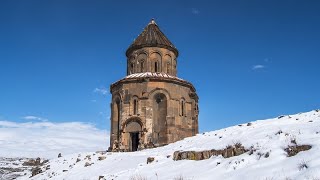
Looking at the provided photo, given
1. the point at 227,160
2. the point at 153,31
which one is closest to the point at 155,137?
the point at 153,31

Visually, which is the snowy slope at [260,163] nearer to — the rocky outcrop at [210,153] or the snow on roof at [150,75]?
the rocky outcrop at [210,153]

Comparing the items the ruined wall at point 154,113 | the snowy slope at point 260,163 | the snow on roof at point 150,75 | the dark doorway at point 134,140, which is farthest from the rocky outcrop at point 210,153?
the snow on roof at point 150,75

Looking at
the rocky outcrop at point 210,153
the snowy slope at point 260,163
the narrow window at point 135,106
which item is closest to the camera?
the snowy slope at point 260,163

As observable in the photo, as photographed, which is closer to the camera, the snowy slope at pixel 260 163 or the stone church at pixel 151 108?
the snowy slope at pixel 260 163

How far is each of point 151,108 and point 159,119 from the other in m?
0.91

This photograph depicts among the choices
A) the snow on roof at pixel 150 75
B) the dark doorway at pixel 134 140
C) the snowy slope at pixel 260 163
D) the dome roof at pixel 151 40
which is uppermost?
the dome roof at pixel 151 40

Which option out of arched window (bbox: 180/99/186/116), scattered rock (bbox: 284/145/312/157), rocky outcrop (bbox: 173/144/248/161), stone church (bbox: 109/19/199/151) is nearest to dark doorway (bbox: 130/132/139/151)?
stone church (bbox: 109/19/199/151)

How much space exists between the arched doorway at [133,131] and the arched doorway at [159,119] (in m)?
1.06

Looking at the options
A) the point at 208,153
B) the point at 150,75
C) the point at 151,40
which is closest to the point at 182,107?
the point at 150,75

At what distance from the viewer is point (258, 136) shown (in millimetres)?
11820

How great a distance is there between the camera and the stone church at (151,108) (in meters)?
24.0

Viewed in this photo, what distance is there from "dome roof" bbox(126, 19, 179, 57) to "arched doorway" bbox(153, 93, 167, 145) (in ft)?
13.7

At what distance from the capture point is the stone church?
78.6ft

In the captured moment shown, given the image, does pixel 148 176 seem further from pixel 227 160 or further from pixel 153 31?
pixel 153 31
